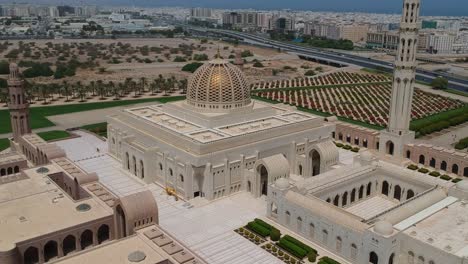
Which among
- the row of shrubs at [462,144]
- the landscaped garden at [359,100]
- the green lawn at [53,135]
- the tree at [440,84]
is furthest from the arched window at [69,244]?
the tree at [440,84]

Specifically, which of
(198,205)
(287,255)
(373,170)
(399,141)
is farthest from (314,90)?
(287,255)

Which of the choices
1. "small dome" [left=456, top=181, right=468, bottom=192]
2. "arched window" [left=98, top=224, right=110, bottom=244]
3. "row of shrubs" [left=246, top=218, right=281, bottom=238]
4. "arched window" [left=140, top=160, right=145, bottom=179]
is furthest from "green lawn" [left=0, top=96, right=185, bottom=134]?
"small dome" [left=456, top=181, right=468, bottom=192]

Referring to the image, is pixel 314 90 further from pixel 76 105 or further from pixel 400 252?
pixel 400 252

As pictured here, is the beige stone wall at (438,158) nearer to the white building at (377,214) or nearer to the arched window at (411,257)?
the white building at (377,214)

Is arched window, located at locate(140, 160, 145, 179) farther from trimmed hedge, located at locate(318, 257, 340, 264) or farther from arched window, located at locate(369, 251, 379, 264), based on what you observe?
arched window, located at locate(369, 251, 379, 264)

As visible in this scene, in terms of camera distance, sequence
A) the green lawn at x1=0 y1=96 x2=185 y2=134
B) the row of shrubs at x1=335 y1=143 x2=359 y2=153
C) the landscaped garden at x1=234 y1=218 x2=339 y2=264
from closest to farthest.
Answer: the landscaped garden at x1=234 y1=218 x2=339 y2=264
the row of shrubs at x1=335 y1=143 x2=359 y2=153
the green lawn at x1=0 y1=96 x2=185 y2=134

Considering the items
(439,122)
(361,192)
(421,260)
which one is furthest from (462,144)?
(421,260)

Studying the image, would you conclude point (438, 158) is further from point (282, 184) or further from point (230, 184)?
point (230, 184)
